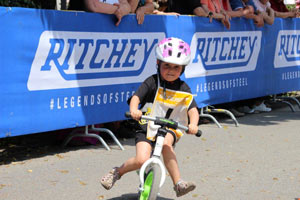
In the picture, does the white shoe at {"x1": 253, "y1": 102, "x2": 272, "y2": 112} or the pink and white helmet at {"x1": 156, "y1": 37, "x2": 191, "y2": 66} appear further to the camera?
the white shoe at {"x1": 253, "y1": 102, "x2": 272, "y2": 112}

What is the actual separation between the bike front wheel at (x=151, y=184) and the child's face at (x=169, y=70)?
0.88m

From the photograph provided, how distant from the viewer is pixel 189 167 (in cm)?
764

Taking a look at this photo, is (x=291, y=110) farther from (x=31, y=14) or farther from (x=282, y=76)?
(x=31, y=14)

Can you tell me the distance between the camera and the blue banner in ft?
24.4

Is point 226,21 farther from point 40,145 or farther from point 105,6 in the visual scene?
point 40,145

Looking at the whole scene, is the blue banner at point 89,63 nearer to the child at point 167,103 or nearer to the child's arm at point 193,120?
the child at point 167,103

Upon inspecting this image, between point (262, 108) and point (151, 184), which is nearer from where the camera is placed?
point (151, 184)

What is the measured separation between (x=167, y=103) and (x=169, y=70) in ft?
0.97

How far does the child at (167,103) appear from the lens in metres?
5.49

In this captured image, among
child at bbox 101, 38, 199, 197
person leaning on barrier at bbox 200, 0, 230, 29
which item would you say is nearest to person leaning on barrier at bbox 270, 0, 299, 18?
person leaning on barrier at bbox 200, 0, 230, 29

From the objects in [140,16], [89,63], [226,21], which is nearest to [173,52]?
[89,63]

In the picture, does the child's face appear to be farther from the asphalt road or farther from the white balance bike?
the asphalt road

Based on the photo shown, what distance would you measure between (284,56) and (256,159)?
5.49 m

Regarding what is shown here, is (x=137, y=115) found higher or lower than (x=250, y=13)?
higher
